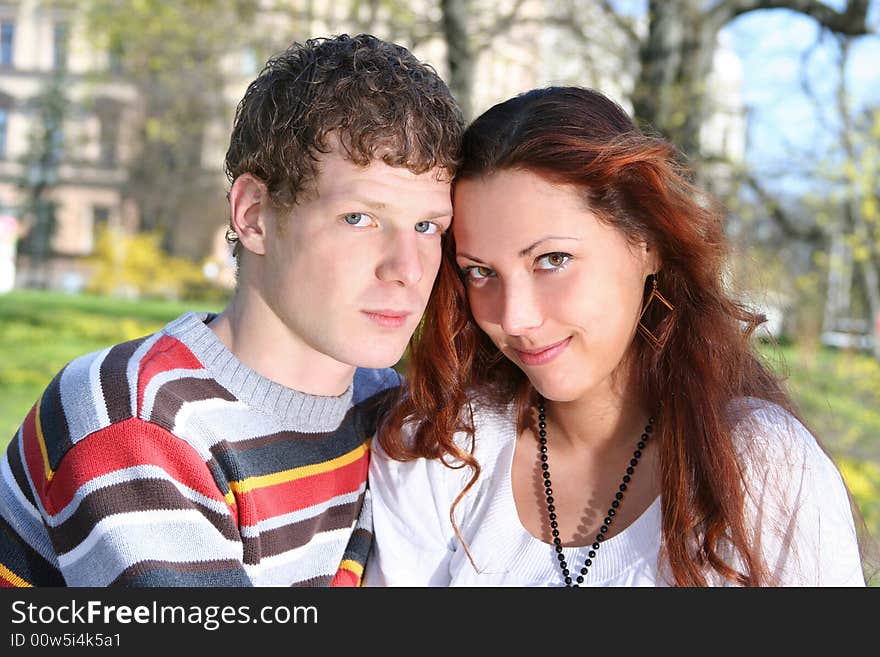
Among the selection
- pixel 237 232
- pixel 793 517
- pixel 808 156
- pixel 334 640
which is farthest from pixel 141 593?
pixel 808 156

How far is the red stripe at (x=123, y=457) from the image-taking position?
2.00 metres

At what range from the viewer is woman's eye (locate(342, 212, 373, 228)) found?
229cm

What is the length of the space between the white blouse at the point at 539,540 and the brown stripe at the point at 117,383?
0.71 m

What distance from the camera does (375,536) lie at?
8.32ft

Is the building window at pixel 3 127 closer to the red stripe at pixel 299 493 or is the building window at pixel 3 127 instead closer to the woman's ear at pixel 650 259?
the red stripe at pixel 299 493

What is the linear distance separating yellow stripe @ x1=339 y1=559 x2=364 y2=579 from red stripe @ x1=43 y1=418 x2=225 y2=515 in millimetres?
491

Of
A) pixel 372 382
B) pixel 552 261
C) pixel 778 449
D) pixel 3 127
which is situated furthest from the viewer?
pixel 3 127

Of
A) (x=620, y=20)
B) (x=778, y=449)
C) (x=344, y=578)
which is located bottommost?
(x=344, y=578)

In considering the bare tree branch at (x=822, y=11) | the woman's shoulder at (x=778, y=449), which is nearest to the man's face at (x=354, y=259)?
the woman's shoulder at (x=778, y=449)

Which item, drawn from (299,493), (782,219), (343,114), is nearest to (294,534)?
(299,493)

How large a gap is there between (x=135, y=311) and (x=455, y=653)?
15377 millimetres

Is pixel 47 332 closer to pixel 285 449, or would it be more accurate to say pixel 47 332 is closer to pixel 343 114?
pixel 285 449

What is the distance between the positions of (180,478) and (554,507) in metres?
0.97

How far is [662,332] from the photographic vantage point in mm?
2547
